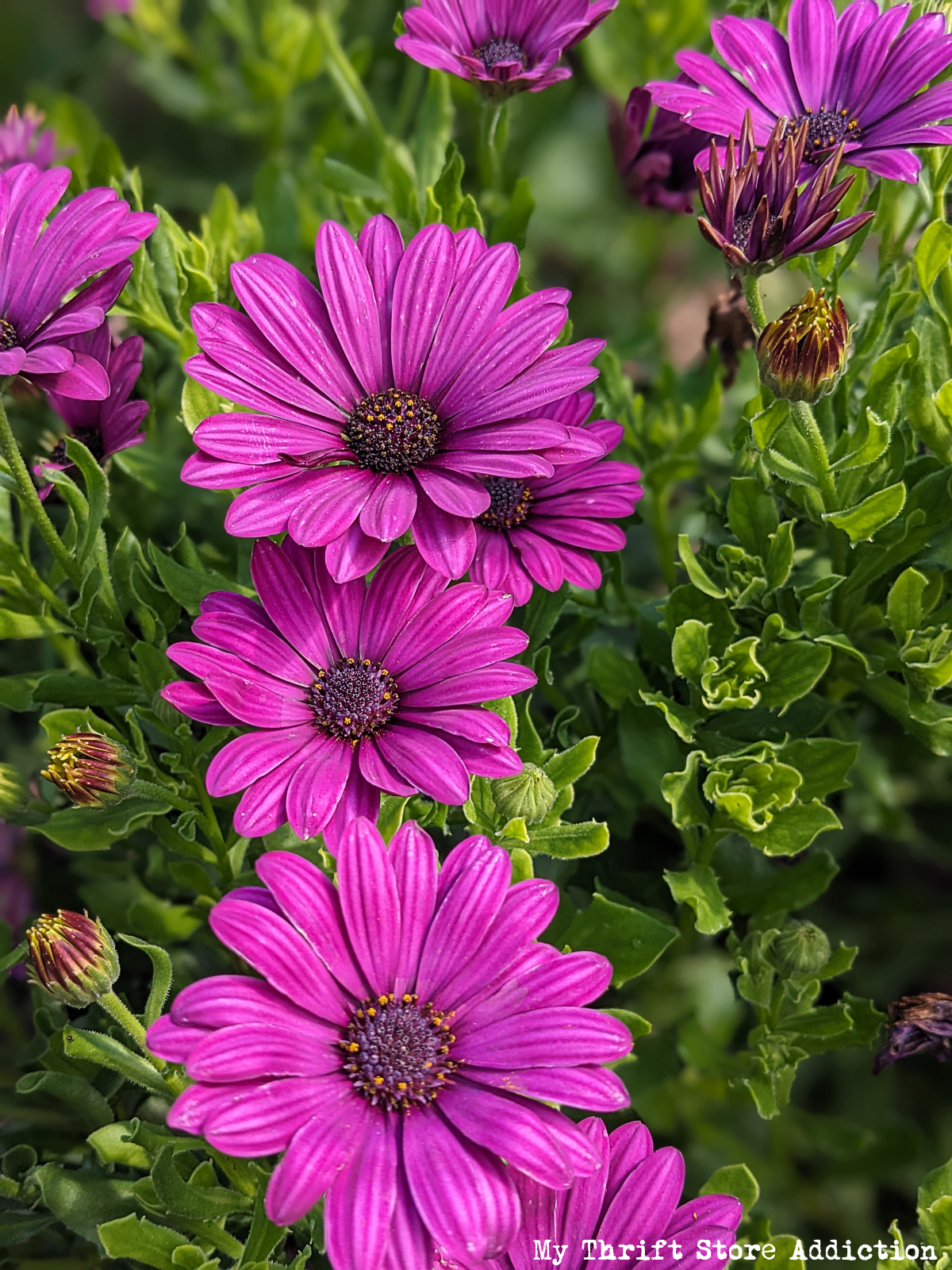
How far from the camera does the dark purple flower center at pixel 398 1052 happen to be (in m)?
0.62

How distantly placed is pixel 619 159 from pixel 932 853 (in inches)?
29.6

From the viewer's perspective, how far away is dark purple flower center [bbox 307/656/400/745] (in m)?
0.70

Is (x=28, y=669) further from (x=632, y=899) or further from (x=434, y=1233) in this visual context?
(x=434, y=1233)

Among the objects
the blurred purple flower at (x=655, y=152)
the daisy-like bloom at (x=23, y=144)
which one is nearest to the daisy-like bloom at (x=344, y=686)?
the blurred purple flower at (x=655, y=152)

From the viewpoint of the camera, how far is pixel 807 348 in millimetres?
685

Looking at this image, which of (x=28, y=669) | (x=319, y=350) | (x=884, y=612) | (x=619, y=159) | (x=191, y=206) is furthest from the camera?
(x=191, y=206)

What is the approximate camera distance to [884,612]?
88cm

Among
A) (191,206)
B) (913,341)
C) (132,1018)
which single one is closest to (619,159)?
(913,341)

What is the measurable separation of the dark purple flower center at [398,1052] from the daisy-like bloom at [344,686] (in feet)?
0.33

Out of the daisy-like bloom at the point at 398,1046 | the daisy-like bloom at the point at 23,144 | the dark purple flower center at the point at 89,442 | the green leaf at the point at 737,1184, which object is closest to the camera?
the daisy-like bloom at the point at 398,1046

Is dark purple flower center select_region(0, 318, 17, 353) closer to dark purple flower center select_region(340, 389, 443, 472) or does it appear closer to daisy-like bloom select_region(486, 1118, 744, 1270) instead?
dark purple flower center select_region(340, 389, 443, 472)

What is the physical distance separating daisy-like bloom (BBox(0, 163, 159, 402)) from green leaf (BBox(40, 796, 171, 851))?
0.25 m

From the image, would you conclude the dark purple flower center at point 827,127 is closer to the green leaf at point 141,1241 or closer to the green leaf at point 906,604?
the green leaf at point 906,604

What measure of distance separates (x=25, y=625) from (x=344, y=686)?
254 mm
